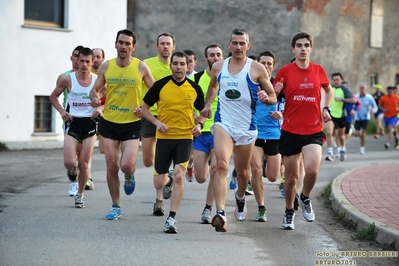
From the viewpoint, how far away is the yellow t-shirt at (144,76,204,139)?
10.4 meters

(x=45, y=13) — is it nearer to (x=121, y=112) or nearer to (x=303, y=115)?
(x=121, y=112)

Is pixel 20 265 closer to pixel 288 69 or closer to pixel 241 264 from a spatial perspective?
pixel 241 264

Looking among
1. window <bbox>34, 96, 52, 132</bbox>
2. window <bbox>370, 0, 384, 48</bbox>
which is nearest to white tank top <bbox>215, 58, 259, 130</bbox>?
window <bbox>34, 96, 52, 132</bbox>

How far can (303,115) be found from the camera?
10.2m

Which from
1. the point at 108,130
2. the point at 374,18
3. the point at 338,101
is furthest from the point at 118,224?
the point at 374,18

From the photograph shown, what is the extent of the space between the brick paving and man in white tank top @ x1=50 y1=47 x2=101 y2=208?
3.58 meters

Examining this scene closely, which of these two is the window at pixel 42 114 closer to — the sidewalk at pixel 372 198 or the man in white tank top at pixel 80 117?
the sidewalk at pixel 372 198

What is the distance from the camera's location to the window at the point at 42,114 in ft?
80.0

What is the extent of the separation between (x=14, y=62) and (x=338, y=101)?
8.44 metres

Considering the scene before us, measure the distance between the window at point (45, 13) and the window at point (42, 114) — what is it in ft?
6.58

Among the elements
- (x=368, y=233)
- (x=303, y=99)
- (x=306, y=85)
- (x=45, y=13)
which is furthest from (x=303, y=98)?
(x=45, y=13)

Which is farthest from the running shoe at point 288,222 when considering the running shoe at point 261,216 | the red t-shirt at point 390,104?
the red t-shirt at point 390,104

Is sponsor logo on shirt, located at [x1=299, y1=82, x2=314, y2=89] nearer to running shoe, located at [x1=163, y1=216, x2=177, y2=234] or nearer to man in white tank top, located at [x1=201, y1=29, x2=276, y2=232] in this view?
man in white tank top, located at [x1=201, y1=29, x2=276, y2=232]

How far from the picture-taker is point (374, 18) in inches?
1463
